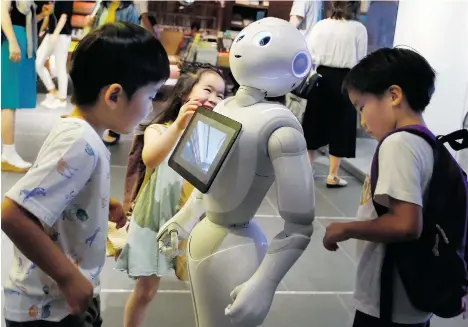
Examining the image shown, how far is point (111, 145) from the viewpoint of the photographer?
5020 millimetres

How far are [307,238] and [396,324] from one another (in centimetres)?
35

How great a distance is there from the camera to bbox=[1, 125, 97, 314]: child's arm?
1076 millimetres

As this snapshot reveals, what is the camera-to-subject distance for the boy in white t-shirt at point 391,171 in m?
1.33

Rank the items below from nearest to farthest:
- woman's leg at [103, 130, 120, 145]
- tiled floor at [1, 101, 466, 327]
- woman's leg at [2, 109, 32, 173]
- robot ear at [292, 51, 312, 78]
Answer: robot ear at [292, 51, 312, 78] < tiled floor at [1, 101, 466, 327] < woman's leg at [2, 109, 32, 173] < woman's leg at [103, 130, 120, 145]

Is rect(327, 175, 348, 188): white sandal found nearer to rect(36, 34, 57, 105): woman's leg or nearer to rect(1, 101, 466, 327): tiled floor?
rect(1, 101, 466, 327): tiled floor

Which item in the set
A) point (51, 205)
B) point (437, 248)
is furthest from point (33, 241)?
point (437, 248)

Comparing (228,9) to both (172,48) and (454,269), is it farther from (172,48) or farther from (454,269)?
(454,269)

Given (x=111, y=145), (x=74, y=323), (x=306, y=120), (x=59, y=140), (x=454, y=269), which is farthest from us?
(x=111, y=145)

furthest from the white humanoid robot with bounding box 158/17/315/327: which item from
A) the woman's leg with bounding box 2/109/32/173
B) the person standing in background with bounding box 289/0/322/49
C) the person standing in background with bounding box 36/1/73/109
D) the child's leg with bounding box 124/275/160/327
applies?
the person standing in background with bounding box 36/1/73/109

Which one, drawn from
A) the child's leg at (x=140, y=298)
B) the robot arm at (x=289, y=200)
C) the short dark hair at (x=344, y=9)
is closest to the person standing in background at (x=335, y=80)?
the short dark hair at (x=344, y=9)

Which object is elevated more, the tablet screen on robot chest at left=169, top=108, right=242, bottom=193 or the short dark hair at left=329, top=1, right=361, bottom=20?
the short dark hair at left=329, top=1, right=361, bottom=20

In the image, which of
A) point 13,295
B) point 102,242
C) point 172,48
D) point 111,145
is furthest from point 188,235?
point 172,48

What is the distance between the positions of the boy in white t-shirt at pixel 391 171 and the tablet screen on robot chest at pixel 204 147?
32 cm

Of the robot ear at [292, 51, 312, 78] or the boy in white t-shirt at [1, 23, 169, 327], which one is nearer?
the boy in white t-shirt at [1, 23, 169, 327]
